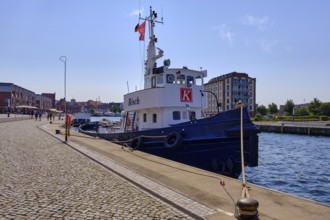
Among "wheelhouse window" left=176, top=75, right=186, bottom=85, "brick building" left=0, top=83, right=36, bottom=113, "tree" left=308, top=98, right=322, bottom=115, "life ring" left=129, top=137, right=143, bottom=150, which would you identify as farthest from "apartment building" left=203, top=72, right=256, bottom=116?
"life ring" left=129, top=137, right=143, bottom=150

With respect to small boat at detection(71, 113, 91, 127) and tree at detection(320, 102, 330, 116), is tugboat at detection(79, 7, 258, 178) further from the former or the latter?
tree at detection(320, 102, 330, 116)

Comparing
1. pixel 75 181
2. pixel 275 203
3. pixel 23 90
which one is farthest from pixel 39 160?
pixel 23 90

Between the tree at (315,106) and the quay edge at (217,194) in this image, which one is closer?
the quay edge at (217,194)

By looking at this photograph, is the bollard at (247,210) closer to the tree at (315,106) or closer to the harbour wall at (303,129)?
the harbour wall at (303,129)

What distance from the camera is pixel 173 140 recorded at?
14.6m

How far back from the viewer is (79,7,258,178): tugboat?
42.9 feet

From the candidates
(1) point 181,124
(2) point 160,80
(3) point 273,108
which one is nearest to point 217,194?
(1) point 181,124

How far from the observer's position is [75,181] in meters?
9.10

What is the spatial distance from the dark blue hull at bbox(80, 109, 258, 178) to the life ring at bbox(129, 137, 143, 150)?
1379 mm

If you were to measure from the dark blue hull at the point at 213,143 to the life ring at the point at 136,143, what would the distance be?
4.52 feet

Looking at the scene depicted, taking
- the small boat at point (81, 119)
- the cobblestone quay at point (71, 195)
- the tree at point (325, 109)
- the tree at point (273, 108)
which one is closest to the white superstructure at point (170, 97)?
the cobblestone quay at point (71, 195)

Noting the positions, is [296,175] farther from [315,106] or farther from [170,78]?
[315,106]

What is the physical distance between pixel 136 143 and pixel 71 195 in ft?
32.1

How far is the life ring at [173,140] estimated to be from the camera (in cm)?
1403
